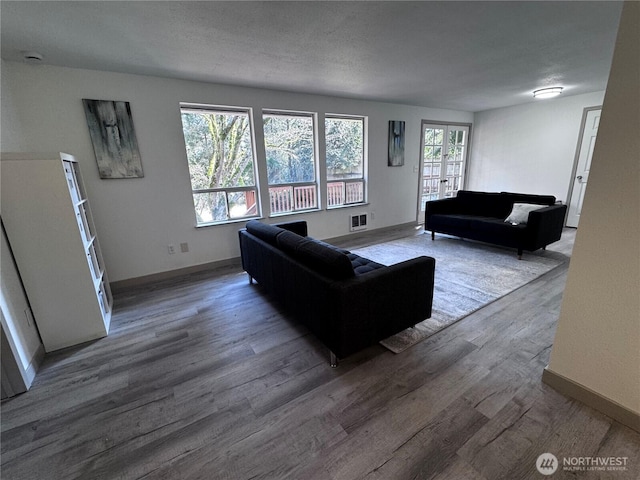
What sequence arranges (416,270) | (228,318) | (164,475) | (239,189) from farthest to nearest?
(239,189) < (228,318) < (416,270) < (164,475)

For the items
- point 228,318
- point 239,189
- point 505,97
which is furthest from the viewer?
point 505,97

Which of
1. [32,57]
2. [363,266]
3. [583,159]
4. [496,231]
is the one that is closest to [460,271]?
[496,231]

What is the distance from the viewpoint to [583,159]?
191 inches

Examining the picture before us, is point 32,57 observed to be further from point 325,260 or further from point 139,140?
point 325,260

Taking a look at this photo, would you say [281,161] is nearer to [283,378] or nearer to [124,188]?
[124,188]

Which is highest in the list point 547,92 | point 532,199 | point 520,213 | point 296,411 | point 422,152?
point 547,92

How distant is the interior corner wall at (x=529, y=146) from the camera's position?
494 cm

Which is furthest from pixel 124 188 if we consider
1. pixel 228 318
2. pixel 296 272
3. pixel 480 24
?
pixel 480 24

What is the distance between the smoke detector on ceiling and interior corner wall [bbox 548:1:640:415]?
3.89m

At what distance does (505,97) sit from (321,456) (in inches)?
228

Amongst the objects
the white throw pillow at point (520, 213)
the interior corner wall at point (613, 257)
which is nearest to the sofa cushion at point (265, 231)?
the interior corner wall at point (613, 257)

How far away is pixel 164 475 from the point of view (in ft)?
4.05

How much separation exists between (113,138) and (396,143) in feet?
14.2

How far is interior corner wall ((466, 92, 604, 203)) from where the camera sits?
4.94 m
